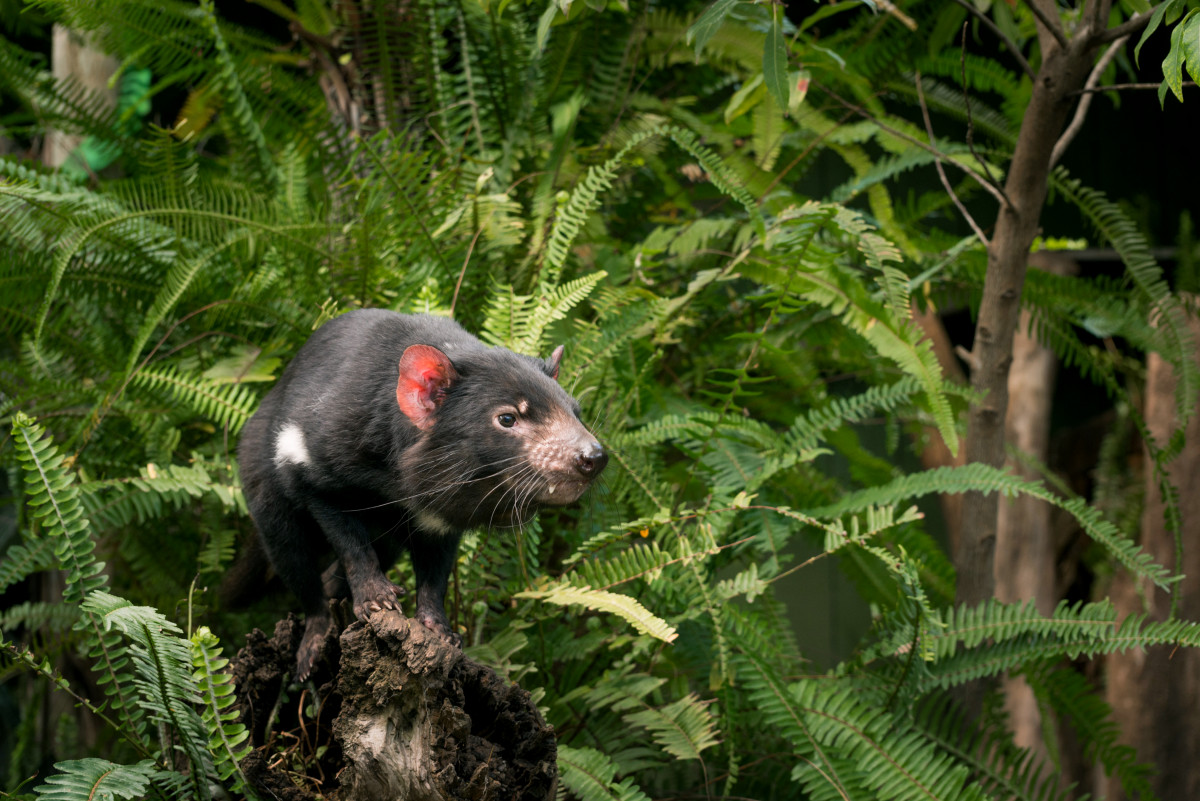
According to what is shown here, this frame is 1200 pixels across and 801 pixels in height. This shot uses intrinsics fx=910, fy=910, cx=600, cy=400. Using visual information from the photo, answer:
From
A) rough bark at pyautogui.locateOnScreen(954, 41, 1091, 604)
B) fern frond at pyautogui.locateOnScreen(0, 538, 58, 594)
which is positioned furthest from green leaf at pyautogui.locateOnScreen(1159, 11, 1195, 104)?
fern frond at pyautogui.locateOnScreen(0, 538, 58, 594)

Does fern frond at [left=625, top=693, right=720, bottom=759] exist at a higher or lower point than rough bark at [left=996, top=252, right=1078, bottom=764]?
higher

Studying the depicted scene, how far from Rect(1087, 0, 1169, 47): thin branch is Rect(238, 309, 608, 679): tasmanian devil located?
1.47 meters

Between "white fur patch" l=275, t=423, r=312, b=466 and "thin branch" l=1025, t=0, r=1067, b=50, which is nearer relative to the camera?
"white fur patch" l=275, t=423, r=312, b=466

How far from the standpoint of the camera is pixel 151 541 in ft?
8.56

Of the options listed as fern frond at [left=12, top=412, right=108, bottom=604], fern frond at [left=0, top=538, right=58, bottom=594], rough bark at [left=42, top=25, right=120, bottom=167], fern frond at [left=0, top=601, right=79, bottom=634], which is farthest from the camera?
rough bark at [left=42, top=25, right=120, bottom=167]

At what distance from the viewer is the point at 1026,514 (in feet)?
15.2

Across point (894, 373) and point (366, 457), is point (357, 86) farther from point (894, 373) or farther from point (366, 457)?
point (894, 373)

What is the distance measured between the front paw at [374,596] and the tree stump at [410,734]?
5 cm

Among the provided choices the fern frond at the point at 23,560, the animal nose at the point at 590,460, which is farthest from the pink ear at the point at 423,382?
the fern frond at the point at 23,560

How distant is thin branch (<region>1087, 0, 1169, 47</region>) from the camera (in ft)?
6.55

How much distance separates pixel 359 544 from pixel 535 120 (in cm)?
182

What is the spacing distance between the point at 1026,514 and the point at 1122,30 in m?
3.06

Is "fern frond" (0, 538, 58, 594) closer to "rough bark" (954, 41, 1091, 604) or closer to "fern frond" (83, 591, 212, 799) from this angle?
"fern frond" (83, 591, 212, 799)

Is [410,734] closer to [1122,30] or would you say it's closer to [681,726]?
[681,726]
